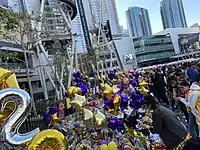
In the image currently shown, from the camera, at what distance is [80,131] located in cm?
331

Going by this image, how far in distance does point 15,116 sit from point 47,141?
24 centimetres

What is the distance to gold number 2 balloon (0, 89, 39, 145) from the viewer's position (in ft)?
5.72

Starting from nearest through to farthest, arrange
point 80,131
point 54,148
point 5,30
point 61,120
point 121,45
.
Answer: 1. point 54,148
2. point 80,131
3. point 61,120
4. point 5,30
5. point 121,45

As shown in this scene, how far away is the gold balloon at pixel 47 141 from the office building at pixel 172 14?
568 ft

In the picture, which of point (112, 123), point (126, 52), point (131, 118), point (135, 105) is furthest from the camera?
point (126, 52)

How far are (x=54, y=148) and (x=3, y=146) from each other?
0.29 metres

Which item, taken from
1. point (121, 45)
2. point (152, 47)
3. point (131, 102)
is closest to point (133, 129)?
point (131, 102)

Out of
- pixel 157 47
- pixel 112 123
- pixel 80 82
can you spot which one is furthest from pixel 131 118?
pixel 157 47

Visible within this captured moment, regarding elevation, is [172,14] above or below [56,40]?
above

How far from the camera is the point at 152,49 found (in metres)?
94.4

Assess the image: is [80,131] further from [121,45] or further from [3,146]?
[121,45]

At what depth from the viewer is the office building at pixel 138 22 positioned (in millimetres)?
169962

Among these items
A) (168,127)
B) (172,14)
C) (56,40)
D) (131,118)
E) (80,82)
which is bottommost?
(168,127)

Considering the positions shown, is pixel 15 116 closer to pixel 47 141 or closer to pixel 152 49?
pixel 47 141
